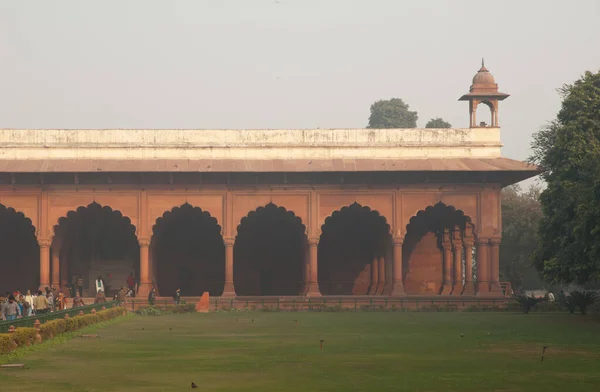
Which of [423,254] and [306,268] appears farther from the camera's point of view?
[423,254]

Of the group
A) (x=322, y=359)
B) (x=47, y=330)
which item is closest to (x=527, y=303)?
(x=47, y=330)

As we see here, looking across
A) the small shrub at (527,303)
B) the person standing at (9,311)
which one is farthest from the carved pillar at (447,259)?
the person standing at (9,311)

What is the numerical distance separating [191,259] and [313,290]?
736 cm

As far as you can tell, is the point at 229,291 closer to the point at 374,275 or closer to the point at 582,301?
the point at 374,275

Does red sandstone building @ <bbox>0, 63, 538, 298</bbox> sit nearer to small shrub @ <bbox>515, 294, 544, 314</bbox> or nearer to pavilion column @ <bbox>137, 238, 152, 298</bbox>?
pavilion column @ <bbox>137, 238, 152, 298</bbox>

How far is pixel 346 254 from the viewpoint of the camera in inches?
1911

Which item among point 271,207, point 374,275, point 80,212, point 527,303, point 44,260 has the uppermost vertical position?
point 271,207

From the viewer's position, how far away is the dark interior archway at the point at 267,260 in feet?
158

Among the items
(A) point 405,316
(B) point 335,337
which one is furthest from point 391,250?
(B) point 335,337

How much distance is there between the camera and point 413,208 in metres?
43.7

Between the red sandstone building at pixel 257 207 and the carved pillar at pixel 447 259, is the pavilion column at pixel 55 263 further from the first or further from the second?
the carved pillar at pixel 447 259

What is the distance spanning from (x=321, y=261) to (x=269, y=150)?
20.9 feet

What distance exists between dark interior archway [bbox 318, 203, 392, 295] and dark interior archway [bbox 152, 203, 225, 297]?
4.56 metres

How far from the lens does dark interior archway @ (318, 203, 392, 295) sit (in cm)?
4819
